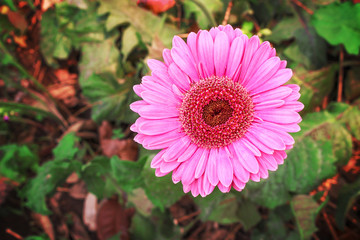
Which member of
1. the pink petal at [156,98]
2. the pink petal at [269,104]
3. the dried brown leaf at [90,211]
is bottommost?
the dried brown leaf at [90,211]

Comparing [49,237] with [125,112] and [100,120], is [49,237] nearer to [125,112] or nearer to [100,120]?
[100,120]

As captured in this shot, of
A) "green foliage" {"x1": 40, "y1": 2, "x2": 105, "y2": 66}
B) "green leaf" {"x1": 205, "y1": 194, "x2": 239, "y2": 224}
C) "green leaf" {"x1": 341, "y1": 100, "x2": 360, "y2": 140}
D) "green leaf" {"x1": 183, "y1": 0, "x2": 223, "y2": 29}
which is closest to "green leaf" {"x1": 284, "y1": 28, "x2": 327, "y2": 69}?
A: "green leaf" {"x1": 341, "y1": 100, "x2": 360, "y2": 140}

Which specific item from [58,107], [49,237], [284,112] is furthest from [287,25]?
[49,237]

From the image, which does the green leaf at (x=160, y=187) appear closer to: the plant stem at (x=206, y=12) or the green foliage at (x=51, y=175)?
the green foliage at (x=51, y=175)

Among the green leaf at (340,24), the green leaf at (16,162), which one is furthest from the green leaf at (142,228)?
the green leaf at (340,24)

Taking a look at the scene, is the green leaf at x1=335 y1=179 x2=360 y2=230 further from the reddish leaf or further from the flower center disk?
the reddish leaf

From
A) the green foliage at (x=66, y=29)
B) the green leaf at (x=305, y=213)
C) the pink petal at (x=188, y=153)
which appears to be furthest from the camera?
the green foliage at (x=66, y=29)
